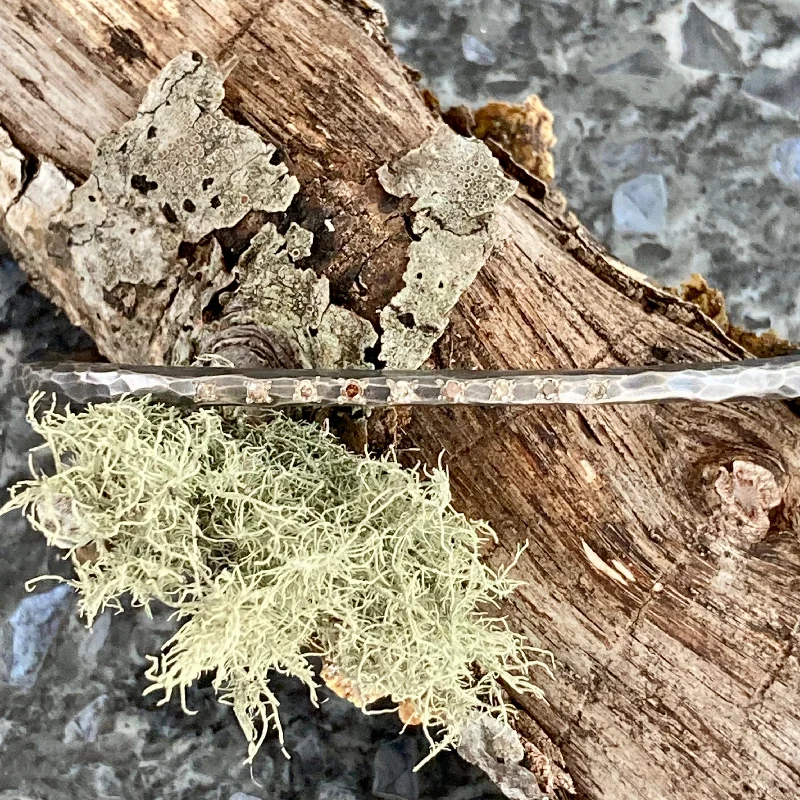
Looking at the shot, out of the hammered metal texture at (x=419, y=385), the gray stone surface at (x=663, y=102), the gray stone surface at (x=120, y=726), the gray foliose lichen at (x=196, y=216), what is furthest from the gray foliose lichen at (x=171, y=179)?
the gray stone surface at (x=663, y=102)

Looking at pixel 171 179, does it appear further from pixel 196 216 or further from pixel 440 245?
pixel 440 245

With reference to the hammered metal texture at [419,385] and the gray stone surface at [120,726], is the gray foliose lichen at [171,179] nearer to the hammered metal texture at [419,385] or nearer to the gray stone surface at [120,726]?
the hammered metal texture at [419,385]

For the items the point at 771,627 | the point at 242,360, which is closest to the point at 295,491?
the point at 242,360

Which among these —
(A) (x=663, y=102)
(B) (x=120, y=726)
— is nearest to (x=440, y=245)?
(A) (x=663, y=102)

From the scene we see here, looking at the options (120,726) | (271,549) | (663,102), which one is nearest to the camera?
(271,549)

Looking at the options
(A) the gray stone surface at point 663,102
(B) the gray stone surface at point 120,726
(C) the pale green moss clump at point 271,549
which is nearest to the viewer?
(C) the pale green moss clump at point 271,549

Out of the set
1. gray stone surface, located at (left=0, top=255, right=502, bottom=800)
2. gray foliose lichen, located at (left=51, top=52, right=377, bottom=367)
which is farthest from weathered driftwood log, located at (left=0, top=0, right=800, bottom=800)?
gray stone surface, located at (left=0, top=255, right=502, bottom=800)

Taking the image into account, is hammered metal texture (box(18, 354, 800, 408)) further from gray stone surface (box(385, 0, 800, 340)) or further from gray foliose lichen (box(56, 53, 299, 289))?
gray stone surface (box(385, 0, 800, 340))
